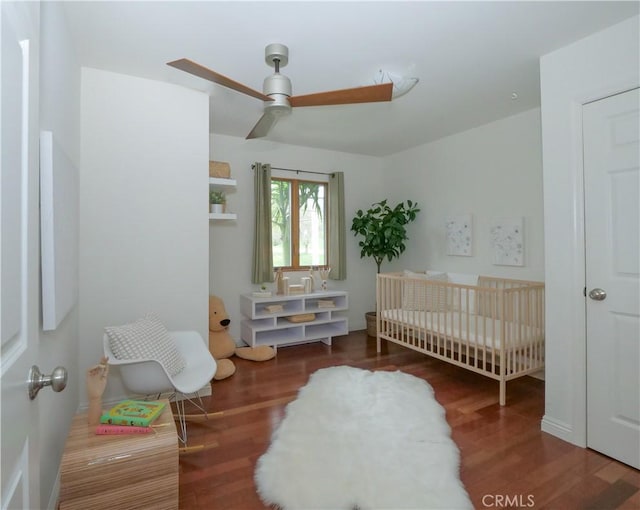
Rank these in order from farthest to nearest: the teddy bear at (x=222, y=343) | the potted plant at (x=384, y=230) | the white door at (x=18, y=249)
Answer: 1. the potted plant at (x=384, y=230)
2. the teddy bear at (x=222, y=343)
3. the white door at (x=18, y=249)

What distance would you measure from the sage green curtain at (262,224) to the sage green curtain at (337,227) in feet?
3.03

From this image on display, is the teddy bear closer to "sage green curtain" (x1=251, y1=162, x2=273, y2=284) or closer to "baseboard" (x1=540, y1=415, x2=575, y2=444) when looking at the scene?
"sage green curtain" (x1=251, y1=162, x2=273, y2=284)

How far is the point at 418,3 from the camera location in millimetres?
1843

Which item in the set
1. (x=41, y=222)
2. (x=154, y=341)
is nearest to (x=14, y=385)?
(x=41, y=222)

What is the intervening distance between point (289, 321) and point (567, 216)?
9.65ft

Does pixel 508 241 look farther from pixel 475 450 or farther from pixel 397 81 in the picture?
pixel 475 450

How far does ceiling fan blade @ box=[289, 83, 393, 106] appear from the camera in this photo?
1.91m

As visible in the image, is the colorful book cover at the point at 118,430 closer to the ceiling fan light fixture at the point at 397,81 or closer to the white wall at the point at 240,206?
the ceiling fan light fixture at the point at 397,81

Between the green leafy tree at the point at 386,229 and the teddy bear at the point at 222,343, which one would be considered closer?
the teddy bear at the point at 222,343

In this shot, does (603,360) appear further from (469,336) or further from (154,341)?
(154,341)

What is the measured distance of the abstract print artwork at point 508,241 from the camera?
11.2 feet

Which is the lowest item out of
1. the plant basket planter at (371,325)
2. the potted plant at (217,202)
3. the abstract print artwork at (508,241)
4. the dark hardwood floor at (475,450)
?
the dark hardwood floor at (475,450)

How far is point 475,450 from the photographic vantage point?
2107mm

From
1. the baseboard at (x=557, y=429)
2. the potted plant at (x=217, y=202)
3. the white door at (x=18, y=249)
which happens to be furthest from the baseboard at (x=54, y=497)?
the baseboard at (x=557, y=429)
